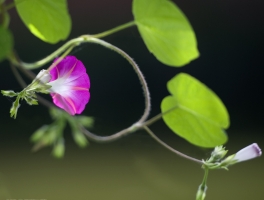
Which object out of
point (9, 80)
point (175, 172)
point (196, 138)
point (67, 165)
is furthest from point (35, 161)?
point (196, 138)

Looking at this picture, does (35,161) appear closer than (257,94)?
Yes

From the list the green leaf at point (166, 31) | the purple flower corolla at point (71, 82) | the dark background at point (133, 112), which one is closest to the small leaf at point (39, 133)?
the dark background at point (133, 112)

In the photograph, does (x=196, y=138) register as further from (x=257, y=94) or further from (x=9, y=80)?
(x=257, y=94)

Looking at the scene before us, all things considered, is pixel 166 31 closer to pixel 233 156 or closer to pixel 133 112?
pixel 233 156

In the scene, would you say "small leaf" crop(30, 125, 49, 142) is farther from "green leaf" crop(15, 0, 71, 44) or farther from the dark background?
"green leaf" crop(15, 0, 71, 44)

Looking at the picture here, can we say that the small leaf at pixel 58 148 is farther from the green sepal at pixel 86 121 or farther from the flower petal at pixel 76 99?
the flower petal at pixel 76 99

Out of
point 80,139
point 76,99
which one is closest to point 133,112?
point 80,139
